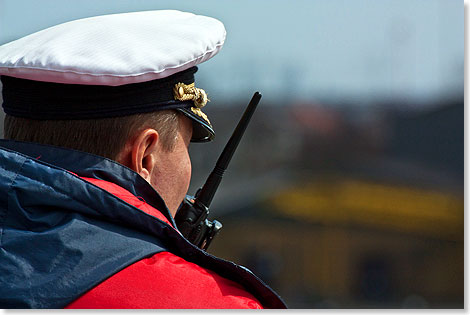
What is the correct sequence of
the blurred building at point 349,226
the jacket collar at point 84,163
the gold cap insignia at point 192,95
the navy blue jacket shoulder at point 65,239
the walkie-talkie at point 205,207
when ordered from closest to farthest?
the navy blue jacket shoulder at point 65,239 < the jacket collar at point 84,163 < the gold cap insignia at point 192,95 < the walkie-talkie at point 205,207 < the blurred building at point 349,226

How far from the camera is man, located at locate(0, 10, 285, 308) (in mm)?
1254

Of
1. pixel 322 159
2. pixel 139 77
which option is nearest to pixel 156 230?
pixel 139 77

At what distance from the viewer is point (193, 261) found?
1375 mm

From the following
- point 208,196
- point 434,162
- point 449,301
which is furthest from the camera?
point 434,162

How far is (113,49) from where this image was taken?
1484 mm

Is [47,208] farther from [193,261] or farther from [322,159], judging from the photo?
[322,159]

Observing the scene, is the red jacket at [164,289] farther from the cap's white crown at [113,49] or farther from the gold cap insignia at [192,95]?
the gold cap insignia at [192,95]

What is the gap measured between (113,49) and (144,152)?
233 mm

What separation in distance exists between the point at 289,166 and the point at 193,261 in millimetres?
28143

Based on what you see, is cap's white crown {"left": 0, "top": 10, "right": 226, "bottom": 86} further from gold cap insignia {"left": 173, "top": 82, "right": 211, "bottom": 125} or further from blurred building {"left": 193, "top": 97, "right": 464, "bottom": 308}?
blurred building {"left": 193, "top": 97, "right": 464, "bottom": 308}

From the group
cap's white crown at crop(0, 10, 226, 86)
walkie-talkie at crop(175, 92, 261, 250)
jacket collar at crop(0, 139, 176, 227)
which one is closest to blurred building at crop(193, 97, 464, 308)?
walkie-talkie at crop(175, 92, 261, 250)

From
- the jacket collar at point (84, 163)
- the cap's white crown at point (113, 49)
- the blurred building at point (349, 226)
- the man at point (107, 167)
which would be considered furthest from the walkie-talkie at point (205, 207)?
the blurred building at point (349, 226)

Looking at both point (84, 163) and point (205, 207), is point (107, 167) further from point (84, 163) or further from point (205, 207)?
point (205, 207)

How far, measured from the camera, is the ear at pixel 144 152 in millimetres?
1535
